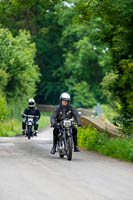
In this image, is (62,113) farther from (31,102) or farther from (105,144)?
(31,102)

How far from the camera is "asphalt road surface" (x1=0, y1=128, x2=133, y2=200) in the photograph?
8.96 metres

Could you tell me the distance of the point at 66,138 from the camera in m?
14.9

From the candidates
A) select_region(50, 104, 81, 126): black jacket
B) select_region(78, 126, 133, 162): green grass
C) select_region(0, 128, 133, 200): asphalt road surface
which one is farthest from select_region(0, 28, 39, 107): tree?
select_region(0, 128, 133, 200): asphalt road surface

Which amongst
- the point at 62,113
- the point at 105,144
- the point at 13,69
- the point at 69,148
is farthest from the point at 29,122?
the point at 13,69

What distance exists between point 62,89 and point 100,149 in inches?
2154

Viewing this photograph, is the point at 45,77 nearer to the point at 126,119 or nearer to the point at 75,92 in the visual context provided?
the point at 75,92

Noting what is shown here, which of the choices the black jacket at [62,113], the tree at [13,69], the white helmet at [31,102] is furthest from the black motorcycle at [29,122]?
the tree at [13,69]

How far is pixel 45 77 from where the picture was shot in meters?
74.8

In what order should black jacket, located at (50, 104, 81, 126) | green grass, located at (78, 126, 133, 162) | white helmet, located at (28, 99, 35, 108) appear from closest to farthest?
1. black jacket, located at (50, 104, 81, 126)
2. green grass, located at (78, 126, 133, 162)
3. white helmet, located at (28, 99, 35, 108)

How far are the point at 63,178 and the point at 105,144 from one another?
6527 millimetres

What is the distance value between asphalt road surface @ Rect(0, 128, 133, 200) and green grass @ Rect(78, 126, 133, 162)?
1.36 feet

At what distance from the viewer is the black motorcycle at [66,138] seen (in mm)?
14727

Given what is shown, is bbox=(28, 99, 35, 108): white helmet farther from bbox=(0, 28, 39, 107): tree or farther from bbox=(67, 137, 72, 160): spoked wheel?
bbox=(0, 28, 39, 107): tree

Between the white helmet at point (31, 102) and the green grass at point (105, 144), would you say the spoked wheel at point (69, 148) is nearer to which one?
the green grass at point (105, 144)
